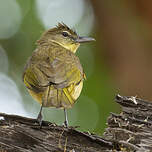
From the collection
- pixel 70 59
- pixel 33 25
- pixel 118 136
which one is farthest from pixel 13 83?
pixel 118 136

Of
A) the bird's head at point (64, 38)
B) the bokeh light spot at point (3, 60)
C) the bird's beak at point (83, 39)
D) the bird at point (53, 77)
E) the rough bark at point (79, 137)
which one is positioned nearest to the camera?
the rough bark at point (79, 137)

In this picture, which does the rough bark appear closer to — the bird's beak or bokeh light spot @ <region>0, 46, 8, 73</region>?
the bird's beak

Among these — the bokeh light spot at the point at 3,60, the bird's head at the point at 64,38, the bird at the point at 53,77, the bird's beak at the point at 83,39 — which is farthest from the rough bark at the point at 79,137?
the bokeh light spot at the point at 3,60

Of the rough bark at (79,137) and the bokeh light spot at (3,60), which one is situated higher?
the bokeh light spot at (3,60)

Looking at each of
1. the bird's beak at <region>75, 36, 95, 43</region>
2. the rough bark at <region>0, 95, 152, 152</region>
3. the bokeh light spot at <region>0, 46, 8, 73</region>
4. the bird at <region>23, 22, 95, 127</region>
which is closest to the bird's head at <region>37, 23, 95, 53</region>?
the bird's beak at <region>75, 36, 95, 43</region>

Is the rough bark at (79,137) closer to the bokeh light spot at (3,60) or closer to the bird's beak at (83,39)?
the bird's beak at (83,39)

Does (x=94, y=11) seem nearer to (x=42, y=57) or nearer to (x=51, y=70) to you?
(x=42, y=57)

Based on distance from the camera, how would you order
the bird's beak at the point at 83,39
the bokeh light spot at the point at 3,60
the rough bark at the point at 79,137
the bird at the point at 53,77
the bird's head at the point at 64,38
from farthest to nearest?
the bokeh light spot at the point at 3,60 → the bird's head at the point at 64,38 → the bird's beak at the point at 83,39 → the bird at the point at 53,77 → the rough bark at the point at 79,137

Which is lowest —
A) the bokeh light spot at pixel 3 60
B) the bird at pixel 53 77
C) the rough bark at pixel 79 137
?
the rough bark at pixel 79 137
